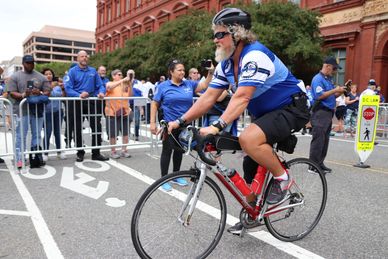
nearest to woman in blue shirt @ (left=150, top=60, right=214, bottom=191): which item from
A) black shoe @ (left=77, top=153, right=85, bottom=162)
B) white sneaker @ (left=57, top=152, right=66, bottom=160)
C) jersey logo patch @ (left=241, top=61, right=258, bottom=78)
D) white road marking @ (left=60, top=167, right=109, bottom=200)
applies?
white road marking @ (left=60, top=167, right=109, bottom=200)

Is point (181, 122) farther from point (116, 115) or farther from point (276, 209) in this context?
point (116, 115)

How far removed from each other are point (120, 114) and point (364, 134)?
16.2ft

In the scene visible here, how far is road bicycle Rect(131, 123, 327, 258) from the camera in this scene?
2.69m

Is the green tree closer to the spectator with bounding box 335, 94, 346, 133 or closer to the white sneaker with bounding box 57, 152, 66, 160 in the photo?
the spectator with bounding box 335, 94, 346, 133

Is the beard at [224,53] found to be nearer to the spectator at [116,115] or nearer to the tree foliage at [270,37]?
the spectator at [116,115]

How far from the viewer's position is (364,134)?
7043 millimetres

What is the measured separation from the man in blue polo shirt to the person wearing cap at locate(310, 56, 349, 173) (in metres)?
3.99

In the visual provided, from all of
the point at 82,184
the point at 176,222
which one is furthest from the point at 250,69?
the point at 82,184

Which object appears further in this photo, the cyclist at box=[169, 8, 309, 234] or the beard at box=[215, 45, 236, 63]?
the beard at box=[215, 45, 236, 63]

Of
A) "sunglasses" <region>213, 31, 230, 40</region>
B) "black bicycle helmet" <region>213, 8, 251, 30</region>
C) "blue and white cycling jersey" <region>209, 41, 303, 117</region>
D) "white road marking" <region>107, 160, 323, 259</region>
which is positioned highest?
"black bicycle helmet" <region>213, 8, 251, 30</region>

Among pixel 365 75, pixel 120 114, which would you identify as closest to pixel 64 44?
pixel 365 75

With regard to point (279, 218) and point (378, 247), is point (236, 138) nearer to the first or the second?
point (279, 218)

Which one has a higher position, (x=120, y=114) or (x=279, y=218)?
(x=120, y=114)

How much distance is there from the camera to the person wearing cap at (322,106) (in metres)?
6.14
